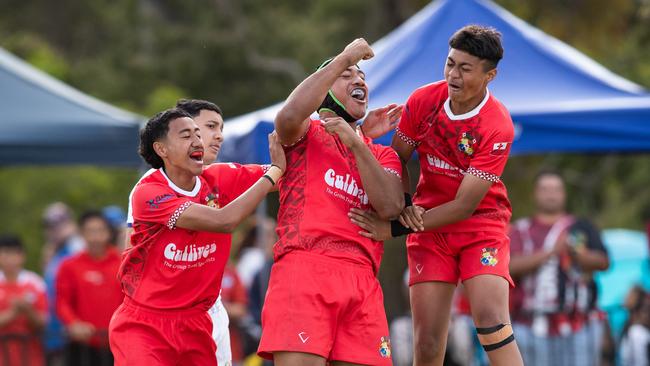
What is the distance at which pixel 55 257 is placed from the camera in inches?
504

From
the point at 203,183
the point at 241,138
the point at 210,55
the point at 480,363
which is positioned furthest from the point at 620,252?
the point at 210,55

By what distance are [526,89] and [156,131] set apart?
397 centimetres

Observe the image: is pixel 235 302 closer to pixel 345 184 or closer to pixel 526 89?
pixel 526 89

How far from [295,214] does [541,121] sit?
354 cm

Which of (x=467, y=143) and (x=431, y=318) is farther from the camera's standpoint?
(x=431, y=318)

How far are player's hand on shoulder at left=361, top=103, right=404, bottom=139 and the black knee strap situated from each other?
1.23m

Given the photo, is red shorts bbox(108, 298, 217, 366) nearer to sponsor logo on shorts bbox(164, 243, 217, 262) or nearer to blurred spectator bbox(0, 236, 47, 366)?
sponsor logo on shorts bbox(164, 243, 217, 262)

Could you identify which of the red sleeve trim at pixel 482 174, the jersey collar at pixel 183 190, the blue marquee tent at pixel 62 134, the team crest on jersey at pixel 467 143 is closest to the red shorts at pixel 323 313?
the jersey collar at pixel 183 190

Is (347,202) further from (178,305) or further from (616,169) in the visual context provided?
(616,169)

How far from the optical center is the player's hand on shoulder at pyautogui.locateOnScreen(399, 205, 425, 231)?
5961 mm

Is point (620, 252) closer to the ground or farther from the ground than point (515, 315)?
farther from the ground

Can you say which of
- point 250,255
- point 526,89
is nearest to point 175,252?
point 526,89

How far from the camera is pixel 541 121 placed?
28.7 ft

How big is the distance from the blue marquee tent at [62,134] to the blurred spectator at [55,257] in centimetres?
114
